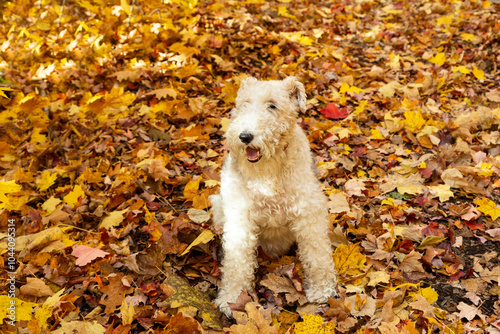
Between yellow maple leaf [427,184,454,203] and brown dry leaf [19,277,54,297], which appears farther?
yellow maple leaf [427,184,454,203]

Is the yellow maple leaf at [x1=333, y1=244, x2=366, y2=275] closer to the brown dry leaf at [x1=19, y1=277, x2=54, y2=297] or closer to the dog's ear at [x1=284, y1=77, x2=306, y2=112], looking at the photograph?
the dog's ear at [x1=284, y1=77, x2=306, y2=112]

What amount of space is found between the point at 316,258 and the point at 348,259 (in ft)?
1.48

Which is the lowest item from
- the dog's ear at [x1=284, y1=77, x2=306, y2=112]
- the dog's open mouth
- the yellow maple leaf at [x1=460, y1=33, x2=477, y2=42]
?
the yellow maple leaf at [x1=460, y1=33, x2=477, y2=42]

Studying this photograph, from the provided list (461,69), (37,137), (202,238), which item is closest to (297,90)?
(202,238)

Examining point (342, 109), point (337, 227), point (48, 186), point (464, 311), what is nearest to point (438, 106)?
point (342, 109)

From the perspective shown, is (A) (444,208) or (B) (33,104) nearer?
(A) (444,208)

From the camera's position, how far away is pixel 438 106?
565 cm

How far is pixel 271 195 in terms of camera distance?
3111 millimetres

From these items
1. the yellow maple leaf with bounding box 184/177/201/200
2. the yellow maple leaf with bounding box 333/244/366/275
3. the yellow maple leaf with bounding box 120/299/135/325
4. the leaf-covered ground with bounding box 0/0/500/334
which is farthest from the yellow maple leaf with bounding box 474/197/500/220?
the yellow maple leaf with bounding box 120/299/135/325

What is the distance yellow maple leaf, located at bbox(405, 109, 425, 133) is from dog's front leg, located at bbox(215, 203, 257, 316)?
3153mm

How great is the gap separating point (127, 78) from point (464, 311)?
5642 millimetres

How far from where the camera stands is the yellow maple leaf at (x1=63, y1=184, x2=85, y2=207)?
420 cm

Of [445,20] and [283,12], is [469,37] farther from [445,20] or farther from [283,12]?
[283,12]

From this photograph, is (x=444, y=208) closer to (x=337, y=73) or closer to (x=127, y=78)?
(x=337, y=73)
